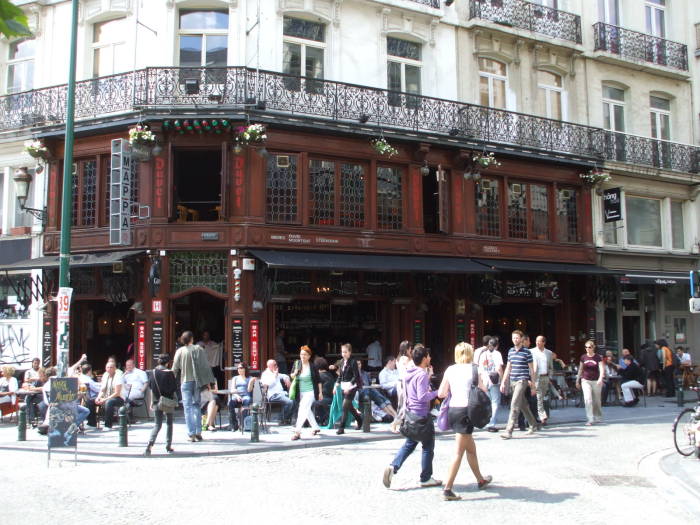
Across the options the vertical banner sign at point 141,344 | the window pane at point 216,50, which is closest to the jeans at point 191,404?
the vertical banner sign at point 141,344

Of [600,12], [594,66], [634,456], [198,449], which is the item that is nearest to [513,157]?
[594,66]

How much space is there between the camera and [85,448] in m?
11.5

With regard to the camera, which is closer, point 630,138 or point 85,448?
point 85,448

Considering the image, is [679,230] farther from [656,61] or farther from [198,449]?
[198,449]

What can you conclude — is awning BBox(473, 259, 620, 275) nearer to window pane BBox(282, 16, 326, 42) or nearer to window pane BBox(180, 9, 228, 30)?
window pane BBox(282, 16, 326, 42)

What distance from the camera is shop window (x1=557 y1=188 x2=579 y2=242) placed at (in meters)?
21.7

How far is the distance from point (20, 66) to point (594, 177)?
56.6 ft

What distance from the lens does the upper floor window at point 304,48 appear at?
18.0m

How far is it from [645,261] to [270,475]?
17.9 metres

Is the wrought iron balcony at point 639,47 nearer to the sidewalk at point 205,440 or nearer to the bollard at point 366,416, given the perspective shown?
the sidewalk at point 205,440

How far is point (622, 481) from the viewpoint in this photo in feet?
29.2

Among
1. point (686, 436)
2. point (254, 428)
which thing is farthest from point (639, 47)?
point (254, 428)

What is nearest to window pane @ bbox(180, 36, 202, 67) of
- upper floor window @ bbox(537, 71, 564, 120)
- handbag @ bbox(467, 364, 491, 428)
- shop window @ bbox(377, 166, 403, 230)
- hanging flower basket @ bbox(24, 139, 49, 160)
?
hanging flower basket @ bbox(24, 139, 49, 160)

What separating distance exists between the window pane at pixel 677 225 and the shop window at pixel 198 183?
52.8ft
